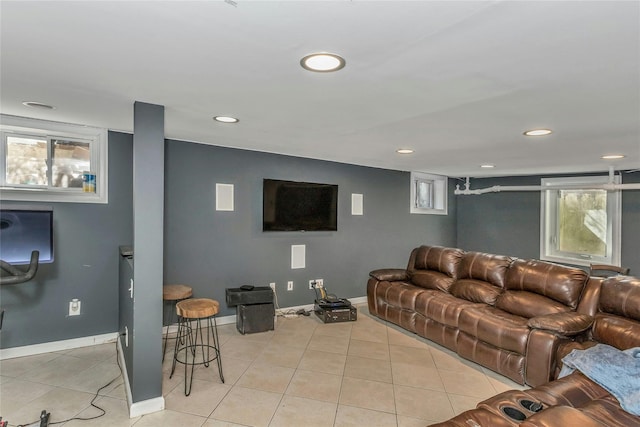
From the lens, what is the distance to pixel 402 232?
5.96 meters

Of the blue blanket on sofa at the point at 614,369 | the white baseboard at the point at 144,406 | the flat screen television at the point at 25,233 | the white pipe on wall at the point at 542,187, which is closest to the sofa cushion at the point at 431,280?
the blue blanket on sofa at the point at 614,369

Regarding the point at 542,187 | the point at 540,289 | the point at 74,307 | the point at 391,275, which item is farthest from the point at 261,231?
the point at 542,187

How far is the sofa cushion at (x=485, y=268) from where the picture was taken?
361 cm

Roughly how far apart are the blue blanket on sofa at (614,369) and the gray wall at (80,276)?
156 inches

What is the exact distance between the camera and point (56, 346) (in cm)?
323

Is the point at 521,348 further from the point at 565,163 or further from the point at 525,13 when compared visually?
the point at 565,163

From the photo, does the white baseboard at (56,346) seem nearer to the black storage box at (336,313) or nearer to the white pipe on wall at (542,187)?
the black storage box at (336,313)

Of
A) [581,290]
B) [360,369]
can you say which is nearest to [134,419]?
[360,369]

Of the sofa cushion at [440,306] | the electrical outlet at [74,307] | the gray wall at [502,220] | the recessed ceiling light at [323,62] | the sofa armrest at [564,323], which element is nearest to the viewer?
the recessed ceiling light at [323,62]

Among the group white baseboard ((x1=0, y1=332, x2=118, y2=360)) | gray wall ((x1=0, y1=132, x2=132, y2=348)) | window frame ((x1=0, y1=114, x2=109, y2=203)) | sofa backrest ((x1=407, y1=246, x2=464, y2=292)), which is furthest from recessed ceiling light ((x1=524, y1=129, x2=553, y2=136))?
white baseboard ((x1=0, y1=332, x2=118, y2=360))

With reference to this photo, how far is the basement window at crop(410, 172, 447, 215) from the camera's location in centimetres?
616

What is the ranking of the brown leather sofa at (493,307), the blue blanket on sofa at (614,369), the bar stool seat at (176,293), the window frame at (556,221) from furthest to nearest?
the window frame at (556,221), the bar stool seat at (176,293), the brown leather sofa at (493,307), the blue blanket on sofa at (614,369)

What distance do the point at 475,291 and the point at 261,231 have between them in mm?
2633

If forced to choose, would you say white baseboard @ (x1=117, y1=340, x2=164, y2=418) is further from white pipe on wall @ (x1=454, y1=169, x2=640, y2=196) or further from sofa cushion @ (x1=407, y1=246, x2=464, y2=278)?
white pipe on wall @ (x1=454, y1=169, x2=640, y2=196)
